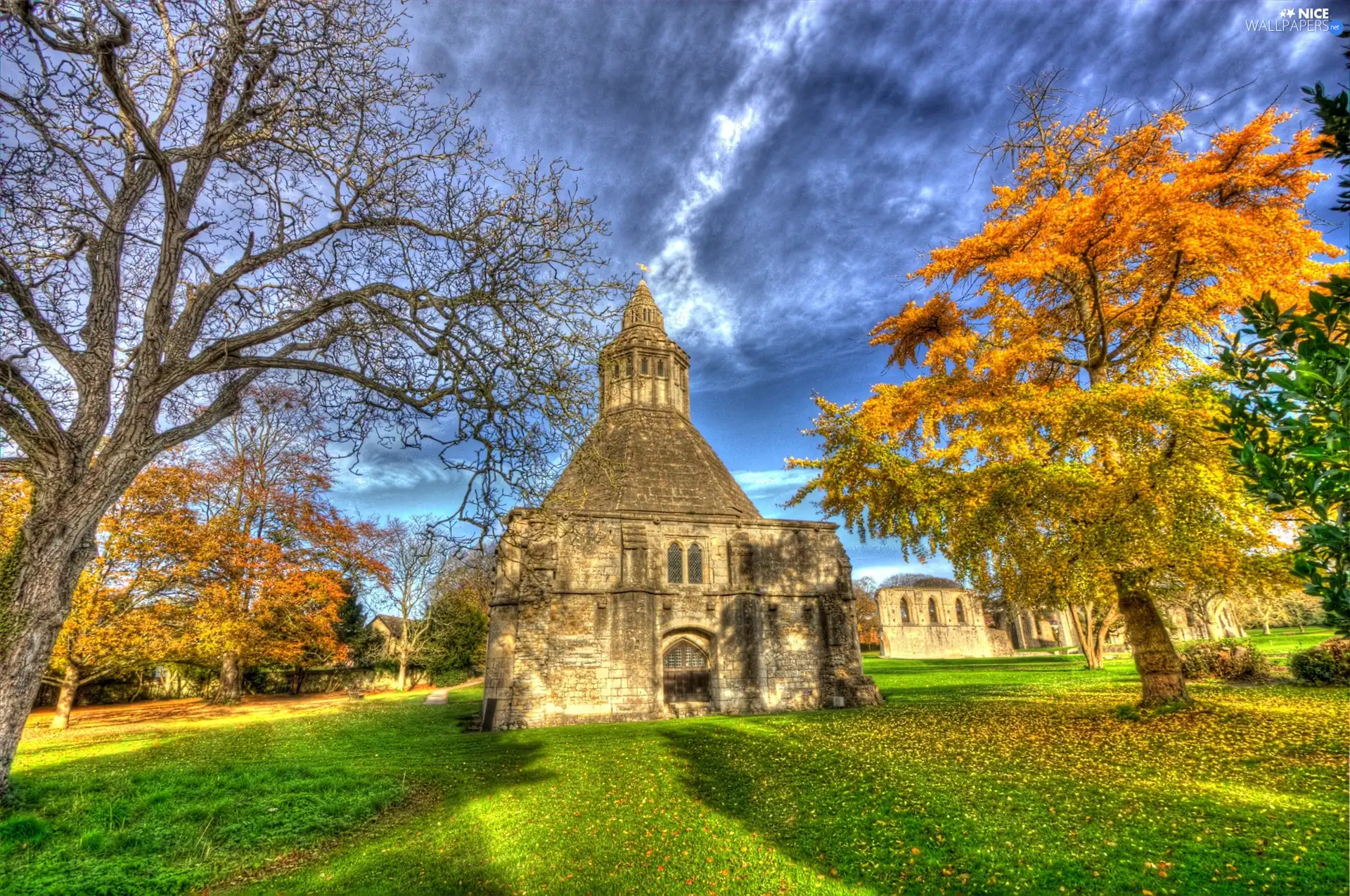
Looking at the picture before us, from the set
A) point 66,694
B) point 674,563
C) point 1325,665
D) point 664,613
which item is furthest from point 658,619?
point 66,694

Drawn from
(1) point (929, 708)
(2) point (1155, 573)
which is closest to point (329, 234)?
(2) point (1155, 573)

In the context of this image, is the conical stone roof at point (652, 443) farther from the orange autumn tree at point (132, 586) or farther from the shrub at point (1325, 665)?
the shrub at point (1325, 665)

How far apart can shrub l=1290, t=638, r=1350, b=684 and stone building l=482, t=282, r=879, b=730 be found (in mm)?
11722

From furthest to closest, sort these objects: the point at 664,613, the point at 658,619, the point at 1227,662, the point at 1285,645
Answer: the point at 1285,645
the point at 664,613
the point at 658,619
the point at 1227,662

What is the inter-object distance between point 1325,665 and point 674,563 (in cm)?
1892

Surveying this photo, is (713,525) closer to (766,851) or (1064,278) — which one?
(1064,278)

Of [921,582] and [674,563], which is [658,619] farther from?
[921,582]

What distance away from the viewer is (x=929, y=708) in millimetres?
16719

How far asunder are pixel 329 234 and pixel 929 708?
1906 cm

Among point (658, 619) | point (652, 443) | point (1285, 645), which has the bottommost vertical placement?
point (1285, 645)

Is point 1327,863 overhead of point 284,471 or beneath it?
beneath

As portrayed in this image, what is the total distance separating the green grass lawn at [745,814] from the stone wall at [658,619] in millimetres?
4827

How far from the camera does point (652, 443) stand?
25.1m

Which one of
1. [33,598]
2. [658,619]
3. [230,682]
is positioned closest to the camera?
[33,598]
